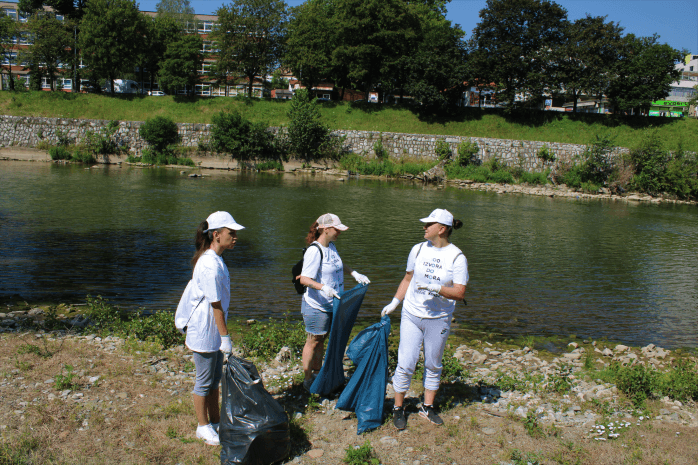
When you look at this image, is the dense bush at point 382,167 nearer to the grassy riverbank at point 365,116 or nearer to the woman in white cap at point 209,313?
the grassy riverbank at point 365,116

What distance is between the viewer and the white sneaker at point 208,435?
4.63 m

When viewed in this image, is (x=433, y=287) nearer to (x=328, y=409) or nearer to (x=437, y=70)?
(x=328, y=409)

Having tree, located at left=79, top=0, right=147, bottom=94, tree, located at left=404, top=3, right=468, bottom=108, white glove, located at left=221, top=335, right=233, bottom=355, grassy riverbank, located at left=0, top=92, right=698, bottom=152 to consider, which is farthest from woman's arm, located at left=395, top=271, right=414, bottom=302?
tree, located at left=79, top=0, right=147, bottom=94

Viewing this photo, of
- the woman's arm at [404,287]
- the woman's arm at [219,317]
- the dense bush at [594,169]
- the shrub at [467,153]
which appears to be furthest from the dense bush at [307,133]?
the woman's arm at [219,317]

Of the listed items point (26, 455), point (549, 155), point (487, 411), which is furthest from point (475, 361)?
point (549, 155)

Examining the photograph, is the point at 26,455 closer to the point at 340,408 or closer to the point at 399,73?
the point at 340,408

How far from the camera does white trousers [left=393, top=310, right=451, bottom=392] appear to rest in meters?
5.13

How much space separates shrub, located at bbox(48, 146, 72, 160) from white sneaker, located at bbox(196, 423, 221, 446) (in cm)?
4551

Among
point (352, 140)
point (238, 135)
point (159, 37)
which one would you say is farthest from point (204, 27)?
point (352, 140)

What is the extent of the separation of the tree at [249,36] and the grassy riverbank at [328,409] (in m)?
47.3

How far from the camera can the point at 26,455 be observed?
4.20 metres

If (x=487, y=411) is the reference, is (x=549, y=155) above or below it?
above

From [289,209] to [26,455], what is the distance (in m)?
19.6

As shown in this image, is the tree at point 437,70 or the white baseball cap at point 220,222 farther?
the tree at point 437,70
